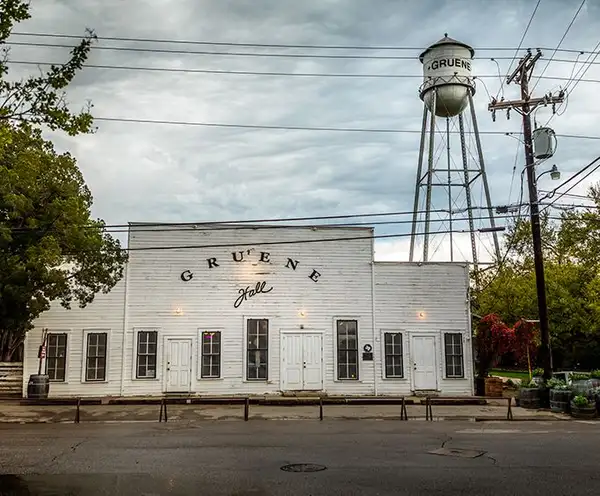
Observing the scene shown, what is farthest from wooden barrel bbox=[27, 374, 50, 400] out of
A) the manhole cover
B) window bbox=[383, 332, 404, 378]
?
the manhole cover

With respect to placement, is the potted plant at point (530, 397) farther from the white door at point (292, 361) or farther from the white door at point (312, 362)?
the white door at point (292, 361)

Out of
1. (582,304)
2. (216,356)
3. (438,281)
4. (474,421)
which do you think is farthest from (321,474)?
(582,304)

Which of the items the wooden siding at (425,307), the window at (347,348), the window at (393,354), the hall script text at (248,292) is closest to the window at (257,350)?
the hall script text at (248,292)

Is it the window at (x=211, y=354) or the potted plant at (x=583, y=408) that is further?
the window at (x=211, y=354)

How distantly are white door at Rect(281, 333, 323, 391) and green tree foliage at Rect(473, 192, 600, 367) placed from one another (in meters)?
11.2

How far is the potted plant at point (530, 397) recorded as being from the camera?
22.6m

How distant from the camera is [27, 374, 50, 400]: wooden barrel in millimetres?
23422

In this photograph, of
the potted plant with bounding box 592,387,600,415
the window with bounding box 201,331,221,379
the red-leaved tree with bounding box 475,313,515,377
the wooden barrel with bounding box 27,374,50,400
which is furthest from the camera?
the red-leaved tree with bounding box 475,313,515,377

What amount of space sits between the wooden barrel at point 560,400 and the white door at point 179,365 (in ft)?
42.8

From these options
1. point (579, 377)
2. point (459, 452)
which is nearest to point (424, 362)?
point (579, 377)

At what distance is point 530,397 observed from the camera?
22.7 meters

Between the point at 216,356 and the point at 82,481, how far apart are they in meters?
15.4

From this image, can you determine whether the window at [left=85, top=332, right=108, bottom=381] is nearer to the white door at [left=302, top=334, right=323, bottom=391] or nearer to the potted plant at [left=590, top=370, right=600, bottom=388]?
the white door at [left=302, top=334, right=323, bottom=391]

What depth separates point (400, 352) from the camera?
26328mm
